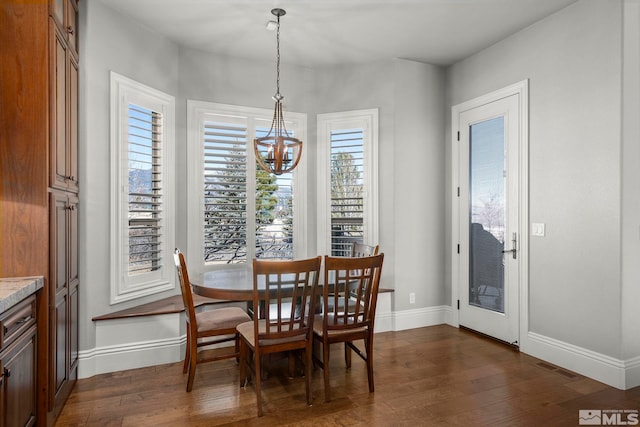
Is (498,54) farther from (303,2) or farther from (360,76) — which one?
(303,2)

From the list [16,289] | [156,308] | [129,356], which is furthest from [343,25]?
[129,356]

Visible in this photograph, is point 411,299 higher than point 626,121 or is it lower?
lower

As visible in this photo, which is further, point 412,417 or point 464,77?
point 464,77

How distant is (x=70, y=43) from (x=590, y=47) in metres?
3.94

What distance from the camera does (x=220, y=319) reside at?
3.02 meters

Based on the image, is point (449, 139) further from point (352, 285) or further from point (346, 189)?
point (352, 285)

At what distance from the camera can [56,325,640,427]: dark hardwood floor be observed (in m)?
2.45

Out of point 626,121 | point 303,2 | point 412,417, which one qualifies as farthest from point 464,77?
point 412,417

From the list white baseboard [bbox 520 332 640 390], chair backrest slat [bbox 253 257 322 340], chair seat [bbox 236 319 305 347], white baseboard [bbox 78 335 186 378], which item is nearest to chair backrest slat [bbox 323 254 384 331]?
chair backrest slat [bbox 253 257 322 340]

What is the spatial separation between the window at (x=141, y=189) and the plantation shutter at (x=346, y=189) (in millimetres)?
1811

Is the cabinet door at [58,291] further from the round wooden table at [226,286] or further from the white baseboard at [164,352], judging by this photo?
the round wooden table at [226,286]

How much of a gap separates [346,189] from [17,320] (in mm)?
3313

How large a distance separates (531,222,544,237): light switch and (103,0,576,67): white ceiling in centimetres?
184

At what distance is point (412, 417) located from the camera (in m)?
2.47
